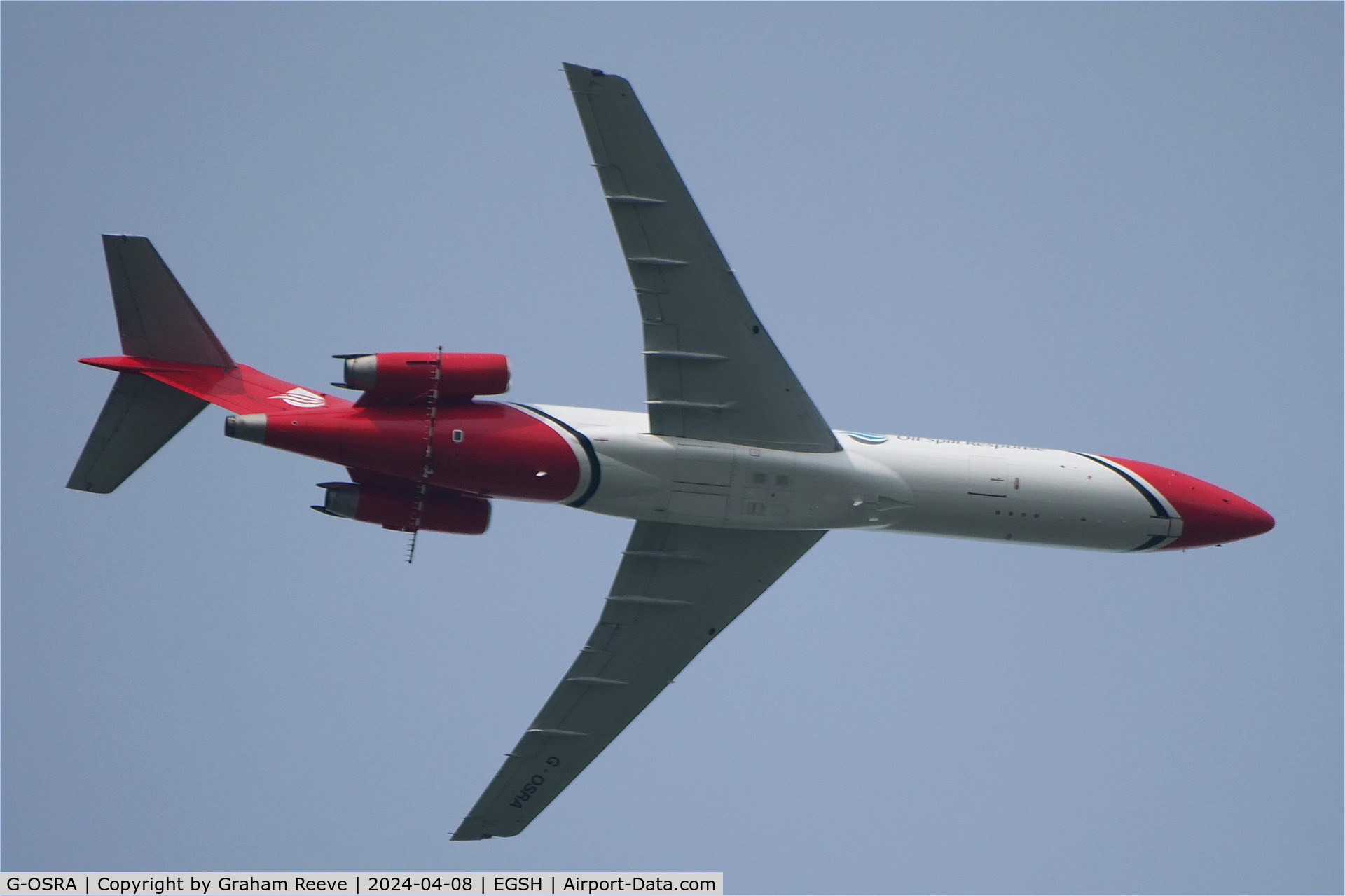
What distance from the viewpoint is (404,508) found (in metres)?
26.3

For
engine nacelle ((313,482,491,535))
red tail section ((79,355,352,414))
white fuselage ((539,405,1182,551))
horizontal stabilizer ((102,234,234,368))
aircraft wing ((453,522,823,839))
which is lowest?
aircraft wing ((453,522,823,839))

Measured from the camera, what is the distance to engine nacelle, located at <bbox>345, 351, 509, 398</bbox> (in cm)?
2520

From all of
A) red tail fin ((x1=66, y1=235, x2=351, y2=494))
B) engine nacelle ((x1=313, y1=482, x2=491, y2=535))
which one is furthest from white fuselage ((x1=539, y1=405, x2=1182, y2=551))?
red tail fin ((x1=66, y1=235, x2=351, y2=494))

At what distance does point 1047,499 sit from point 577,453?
9.91 meters

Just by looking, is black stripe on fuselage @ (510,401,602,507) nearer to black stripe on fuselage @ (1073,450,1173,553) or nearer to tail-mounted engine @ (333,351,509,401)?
tail-mounted engine @ (333,351,509,401)

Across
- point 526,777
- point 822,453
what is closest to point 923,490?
point 822,453

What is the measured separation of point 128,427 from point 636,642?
1142cm

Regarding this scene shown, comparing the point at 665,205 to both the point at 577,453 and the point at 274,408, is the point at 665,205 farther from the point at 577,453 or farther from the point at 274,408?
the point at 274,408

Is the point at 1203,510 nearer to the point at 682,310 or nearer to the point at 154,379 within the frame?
the point at 682,310

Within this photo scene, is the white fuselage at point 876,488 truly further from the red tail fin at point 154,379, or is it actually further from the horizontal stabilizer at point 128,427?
the horizontal stabilizer at point 128,427

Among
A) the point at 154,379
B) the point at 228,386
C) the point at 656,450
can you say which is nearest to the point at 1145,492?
the point at 656,450

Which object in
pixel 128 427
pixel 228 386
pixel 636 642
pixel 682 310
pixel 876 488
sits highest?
pixel 682 310

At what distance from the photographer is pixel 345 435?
2517 cm

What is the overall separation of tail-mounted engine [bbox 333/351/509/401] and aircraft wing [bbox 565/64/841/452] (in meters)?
3.12
